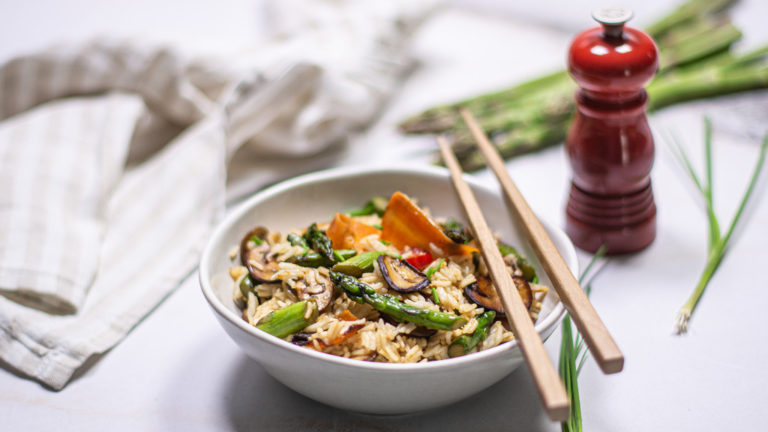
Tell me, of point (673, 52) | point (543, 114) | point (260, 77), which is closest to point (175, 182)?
point (260, 77)

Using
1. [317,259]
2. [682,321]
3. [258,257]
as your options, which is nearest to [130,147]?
[258,257]

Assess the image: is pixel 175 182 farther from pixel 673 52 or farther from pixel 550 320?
pixel 673 52

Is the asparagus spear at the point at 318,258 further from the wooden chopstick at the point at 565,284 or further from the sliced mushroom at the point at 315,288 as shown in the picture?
the wooden chopstick at the point at 565,284

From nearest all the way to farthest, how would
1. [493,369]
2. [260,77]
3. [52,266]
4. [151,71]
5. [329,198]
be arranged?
[493,369]
[52,266]
[329,198]
[260,77]
[151,71]

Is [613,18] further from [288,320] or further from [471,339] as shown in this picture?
[288,320]

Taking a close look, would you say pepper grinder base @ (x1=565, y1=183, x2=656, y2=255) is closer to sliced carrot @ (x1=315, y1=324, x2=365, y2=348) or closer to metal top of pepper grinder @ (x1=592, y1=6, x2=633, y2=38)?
metal top of pepper grinder @ (x1=592, y1=6, x2=633, y2=38)

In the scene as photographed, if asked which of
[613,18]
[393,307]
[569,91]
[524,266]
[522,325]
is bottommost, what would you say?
[569,91]

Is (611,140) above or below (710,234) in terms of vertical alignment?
above
